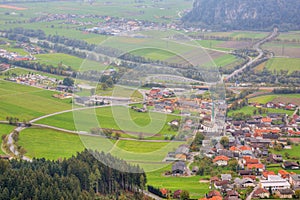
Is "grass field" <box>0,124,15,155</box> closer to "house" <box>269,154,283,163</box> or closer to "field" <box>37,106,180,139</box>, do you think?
"field" <box>37,106,180,139</box>

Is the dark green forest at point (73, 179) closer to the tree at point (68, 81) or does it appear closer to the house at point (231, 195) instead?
the house at point (231, 195)

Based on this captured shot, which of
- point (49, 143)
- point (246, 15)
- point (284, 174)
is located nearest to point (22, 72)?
point (49, 143)

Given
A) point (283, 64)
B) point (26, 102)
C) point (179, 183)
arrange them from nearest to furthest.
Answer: point (179, 183), point (26, 102), point (283, 64)

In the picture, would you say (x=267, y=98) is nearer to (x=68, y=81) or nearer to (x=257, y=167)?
(x=257, y=167)

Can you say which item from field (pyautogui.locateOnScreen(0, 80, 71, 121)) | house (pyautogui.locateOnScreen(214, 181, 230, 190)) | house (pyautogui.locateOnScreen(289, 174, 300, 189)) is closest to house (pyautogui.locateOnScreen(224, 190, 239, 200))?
house (pyautogui.locateOnScreen(214, 181, 230, 190))

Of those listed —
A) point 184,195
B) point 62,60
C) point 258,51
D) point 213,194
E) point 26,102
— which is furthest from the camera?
point 258,51

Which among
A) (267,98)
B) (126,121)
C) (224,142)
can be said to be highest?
(126,121)

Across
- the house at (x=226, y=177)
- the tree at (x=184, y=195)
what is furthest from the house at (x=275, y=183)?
the tree at (x=184, y=195)
